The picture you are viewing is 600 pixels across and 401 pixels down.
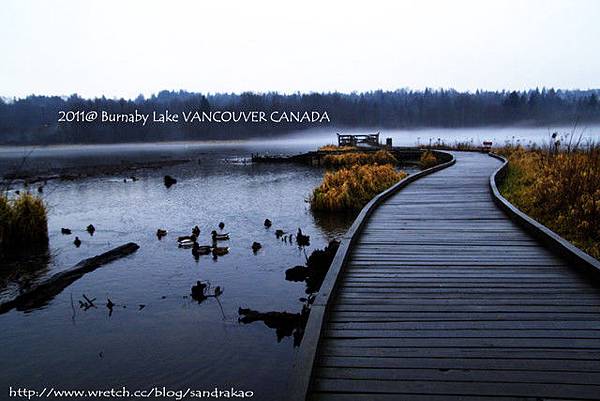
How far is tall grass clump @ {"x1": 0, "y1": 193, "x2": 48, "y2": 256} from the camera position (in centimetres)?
1395

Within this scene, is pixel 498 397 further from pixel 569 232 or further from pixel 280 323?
pixel 569 232

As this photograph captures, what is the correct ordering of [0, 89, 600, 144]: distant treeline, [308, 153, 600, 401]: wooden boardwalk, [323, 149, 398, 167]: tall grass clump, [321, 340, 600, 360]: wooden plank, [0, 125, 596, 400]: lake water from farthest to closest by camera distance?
[0, 89, 600, 144]: distant treeline
[323, 149, 398, 167]: tall grass clump
[0, 125, 596, 400]: lake water
[321, 340, 600, 360]: wooden plank
[308, 153, 600, 401]: wooden boardwalk

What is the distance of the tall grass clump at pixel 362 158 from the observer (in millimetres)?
40378

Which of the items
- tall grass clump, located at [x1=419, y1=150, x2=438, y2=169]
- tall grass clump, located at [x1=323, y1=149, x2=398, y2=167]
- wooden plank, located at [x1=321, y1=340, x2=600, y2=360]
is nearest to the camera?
wooden plank, located at [x1=321, y1=340, x2=600, y2=360]

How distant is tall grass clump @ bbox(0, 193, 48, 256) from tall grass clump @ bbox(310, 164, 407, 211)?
34.7 feet

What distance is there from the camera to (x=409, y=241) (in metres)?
8.28

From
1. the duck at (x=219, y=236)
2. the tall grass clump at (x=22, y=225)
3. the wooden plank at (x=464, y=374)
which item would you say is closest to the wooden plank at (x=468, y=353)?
the wooden plank at (x=464, y=374)

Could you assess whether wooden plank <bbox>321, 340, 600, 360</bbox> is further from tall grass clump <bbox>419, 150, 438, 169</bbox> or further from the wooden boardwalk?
tall grass clump <bbox>419, 150, 438, 169</bbox>

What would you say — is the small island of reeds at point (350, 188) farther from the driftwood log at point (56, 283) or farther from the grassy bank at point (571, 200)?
the driftwood log at point (56, 283)

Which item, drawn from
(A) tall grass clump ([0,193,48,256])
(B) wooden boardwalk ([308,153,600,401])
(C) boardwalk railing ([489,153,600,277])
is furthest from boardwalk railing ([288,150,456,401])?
(A) tall grass clump ([0,193,48,256])

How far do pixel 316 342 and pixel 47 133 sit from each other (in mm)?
164028

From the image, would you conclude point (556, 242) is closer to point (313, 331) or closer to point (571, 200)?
point (313, 331)

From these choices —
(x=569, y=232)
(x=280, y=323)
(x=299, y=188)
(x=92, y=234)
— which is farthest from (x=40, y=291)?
(x=299, y=188)

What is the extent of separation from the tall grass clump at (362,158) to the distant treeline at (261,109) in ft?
358
